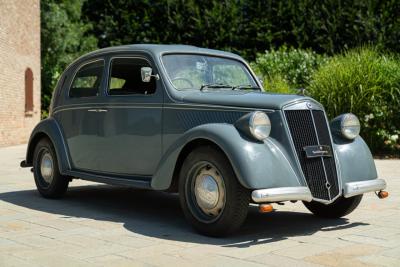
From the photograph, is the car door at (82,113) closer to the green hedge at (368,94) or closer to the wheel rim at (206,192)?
the wheel rim at (206,192)

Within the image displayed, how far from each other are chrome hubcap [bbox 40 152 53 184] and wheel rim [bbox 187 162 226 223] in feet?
8.63

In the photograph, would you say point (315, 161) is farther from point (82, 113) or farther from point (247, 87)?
point (82, 113)

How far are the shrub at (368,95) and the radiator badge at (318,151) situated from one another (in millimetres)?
8059

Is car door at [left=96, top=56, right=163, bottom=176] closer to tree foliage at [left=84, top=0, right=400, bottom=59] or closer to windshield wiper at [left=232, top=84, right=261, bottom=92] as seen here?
windshield wiper at [left=232, top=84, right=261, bottom=92]

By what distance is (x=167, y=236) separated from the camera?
540 centimetres

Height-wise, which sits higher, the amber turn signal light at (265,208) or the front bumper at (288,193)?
the front bumper at (288,193)

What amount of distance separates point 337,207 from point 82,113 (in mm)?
3032

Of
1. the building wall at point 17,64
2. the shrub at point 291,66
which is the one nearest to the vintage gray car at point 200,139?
the shrub at point 291,66

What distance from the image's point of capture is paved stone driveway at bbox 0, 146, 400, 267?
456 centimetres

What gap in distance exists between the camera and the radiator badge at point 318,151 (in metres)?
5.45

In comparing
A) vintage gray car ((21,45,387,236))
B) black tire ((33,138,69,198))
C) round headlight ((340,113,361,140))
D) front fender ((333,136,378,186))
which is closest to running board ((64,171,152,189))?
vintage gray car ((21,45,387,236))

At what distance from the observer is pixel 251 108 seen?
5449 millimetres

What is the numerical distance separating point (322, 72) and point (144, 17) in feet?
40.7

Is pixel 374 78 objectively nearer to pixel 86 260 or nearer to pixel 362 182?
pixel 362 182
